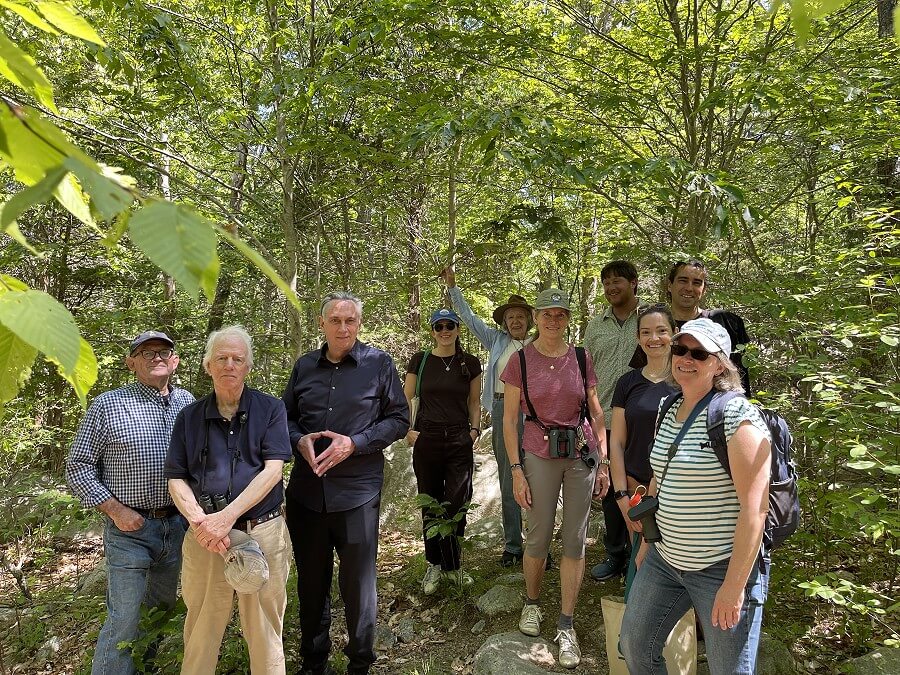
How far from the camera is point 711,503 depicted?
262cm

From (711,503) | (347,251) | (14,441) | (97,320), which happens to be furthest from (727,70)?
(14,441)

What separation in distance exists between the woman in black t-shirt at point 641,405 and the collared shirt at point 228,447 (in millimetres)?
2103

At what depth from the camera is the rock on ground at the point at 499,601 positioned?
4695mm

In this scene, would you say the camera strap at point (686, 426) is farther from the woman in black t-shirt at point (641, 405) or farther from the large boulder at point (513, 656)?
the large boulder at point (513, 656)

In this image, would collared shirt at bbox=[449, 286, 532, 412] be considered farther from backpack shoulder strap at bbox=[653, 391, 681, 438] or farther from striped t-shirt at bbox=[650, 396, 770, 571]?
striped t-shirt at bbox=[650, 396, 770, 571]

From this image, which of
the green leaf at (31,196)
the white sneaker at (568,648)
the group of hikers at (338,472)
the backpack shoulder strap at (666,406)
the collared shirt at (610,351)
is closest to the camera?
the green leaf at (31,196)

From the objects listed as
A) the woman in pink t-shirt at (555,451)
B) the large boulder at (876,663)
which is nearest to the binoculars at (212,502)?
the woman in pink t-shirt at (555,451)

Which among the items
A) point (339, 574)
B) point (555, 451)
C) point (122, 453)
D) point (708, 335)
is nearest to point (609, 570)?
point (555, 451)

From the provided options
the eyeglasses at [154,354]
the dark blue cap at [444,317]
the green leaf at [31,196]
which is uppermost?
the dark blue cap at [444,317]

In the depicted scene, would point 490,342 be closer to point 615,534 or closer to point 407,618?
point 615,534

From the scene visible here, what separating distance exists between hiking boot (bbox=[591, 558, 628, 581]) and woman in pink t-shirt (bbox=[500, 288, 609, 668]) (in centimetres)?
89

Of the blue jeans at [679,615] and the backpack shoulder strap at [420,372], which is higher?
the backpack shoulder strap at [420,372]

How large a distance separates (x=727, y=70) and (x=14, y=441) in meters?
7.74

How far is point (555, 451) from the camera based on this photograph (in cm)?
402
